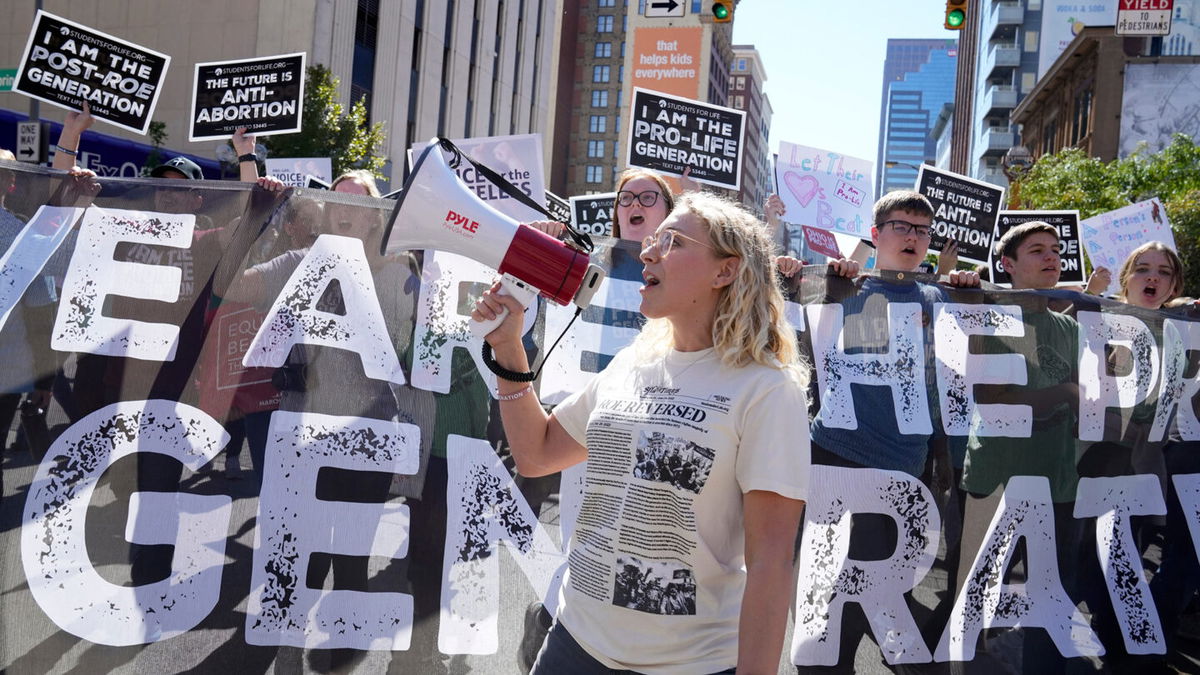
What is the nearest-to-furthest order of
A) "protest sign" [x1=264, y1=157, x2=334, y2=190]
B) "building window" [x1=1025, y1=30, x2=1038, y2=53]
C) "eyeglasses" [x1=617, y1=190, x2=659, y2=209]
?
"eyeglasses" [x1=617, y1=190, x2=659, y2=209] < "protest sign" [x1=264, y1=157, x2=334, y2=190] < "building window" [x1=1025, y1=30, x2=1038, y2=53]

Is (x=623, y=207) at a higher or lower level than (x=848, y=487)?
higher

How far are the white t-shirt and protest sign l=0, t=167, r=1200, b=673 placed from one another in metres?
1.21

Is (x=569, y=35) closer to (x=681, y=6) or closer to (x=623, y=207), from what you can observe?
(x=681, y=6)

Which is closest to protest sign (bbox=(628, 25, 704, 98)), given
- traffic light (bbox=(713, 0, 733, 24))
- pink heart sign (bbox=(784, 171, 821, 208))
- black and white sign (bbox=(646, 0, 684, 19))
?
black and white sign (bbox=(646, 0, 684, 19))

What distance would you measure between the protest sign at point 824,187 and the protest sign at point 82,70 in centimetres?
408

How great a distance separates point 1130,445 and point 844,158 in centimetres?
373

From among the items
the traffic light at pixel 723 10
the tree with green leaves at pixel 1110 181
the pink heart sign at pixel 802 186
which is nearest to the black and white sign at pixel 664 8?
the traffic light at pixel 723 10

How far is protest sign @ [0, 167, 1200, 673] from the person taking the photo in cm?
312

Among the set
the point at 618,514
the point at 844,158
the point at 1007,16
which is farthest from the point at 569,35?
the point at 618,514

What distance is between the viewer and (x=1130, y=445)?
3.88 meters

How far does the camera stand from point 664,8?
42.7ft

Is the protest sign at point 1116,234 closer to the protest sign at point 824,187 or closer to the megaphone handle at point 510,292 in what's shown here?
the protest sign at point 824,187

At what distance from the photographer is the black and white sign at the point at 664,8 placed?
1296 centimetres

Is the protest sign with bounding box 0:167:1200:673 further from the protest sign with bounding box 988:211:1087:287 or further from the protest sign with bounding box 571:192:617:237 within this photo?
the protest sign with bounding box 571:192:617:237
